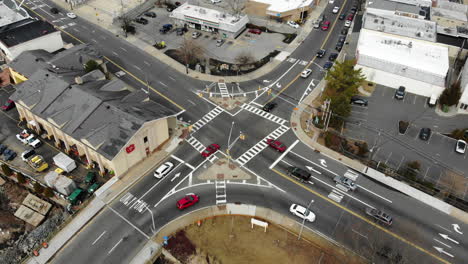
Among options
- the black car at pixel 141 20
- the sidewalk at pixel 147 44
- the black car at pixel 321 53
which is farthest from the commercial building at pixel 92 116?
the black car at pixel 321 53

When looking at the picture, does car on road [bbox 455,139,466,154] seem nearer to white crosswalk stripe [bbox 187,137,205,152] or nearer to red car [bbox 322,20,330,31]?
white crosswalk stripe [bbox 187,137,205,152]

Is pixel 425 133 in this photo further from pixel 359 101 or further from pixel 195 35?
pixel 195 35

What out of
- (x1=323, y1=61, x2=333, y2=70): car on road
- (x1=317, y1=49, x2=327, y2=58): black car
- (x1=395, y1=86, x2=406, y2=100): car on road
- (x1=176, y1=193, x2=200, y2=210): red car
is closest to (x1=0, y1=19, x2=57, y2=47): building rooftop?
(x1=176, y1=193, x2=200, y2=210): red car

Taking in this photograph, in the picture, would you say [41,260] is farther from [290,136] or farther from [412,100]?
[412,100]

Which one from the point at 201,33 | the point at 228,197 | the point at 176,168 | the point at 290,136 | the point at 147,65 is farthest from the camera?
the point at 201,33

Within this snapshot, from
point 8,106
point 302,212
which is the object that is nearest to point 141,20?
point 8,106

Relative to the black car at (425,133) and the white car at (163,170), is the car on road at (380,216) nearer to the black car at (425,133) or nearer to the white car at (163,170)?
the black car at (425,133)

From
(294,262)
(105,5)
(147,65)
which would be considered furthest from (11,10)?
(294,262)
